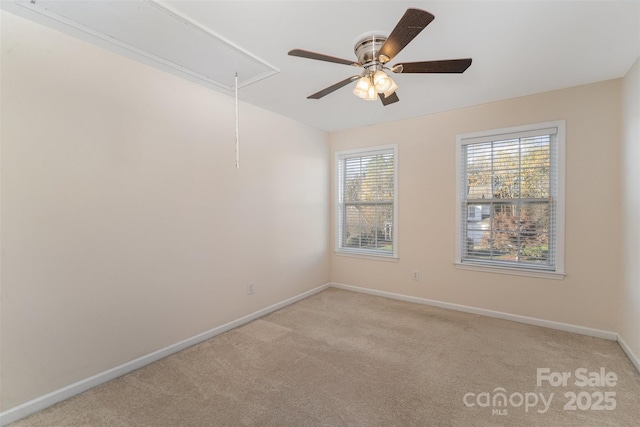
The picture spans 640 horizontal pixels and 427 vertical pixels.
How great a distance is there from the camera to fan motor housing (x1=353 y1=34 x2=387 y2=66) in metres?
1.92

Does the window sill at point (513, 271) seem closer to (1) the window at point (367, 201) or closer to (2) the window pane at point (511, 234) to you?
(2) the window pane at point (511, 234)

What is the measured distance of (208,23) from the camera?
1879mm

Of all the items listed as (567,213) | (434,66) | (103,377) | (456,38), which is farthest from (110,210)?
Result: (567,213)

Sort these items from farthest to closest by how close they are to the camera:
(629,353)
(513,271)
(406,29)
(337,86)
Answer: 1. (513,271)
2. (629,353)
3. (337,86)
4. (406,29)

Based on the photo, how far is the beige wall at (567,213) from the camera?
2764mm

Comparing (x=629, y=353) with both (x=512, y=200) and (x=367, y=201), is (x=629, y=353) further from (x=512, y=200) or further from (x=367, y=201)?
(x=367, y=201)

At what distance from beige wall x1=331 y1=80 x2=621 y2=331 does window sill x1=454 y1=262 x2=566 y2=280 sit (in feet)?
0.16

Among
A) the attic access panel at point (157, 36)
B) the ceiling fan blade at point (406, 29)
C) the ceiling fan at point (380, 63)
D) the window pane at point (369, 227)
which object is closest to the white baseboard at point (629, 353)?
the window pane at point (369, 227)

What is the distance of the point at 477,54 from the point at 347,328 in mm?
2853

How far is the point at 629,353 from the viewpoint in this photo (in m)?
2.39

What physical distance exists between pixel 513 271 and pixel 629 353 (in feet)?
3.51

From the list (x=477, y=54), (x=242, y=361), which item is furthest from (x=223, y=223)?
(x=477, y=54)

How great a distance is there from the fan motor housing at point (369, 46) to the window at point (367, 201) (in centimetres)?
219

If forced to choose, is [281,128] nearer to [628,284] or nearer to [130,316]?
[130,316]
